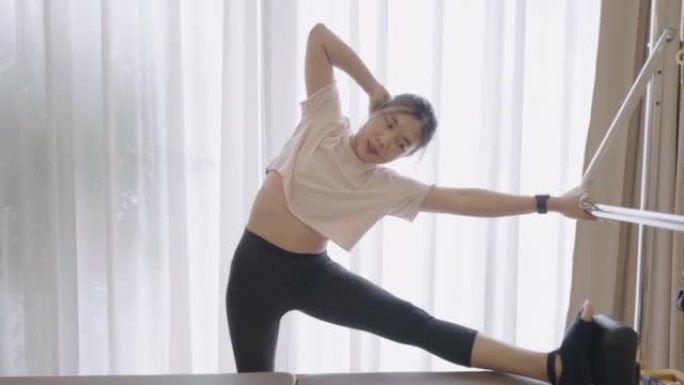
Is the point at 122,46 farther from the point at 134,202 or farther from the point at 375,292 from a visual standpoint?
the point at 375,292

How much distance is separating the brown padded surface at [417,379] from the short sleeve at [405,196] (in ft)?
1.44

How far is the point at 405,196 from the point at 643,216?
60 cm

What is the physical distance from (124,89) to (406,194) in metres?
1.14

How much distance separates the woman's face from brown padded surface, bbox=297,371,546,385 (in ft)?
1.91

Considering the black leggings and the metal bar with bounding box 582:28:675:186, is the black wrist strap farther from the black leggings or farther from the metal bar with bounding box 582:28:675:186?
the black leggings

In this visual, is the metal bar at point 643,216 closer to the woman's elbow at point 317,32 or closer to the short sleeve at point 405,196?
the short sleeve at point 405,196

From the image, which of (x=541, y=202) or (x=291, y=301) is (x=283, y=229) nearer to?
(x=291, y=301)

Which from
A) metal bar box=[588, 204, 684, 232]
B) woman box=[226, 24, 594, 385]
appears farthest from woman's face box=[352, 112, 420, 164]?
metal bar box=[588, 204, 684, 232]

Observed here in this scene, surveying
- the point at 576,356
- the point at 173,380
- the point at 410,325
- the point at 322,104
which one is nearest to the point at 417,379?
the point at 410,325

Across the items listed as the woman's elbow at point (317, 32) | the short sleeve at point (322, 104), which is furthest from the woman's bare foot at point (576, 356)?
the woman's elbow at point (317, 32)

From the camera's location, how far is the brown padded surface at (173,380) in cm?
122

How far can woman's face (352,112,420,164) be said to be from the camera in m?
1.41

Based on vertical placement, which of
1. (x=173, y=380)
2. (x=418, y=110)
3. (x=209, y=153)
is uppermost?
(x=418, y=110)

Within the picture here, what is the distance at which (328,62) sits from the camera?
154 cm
